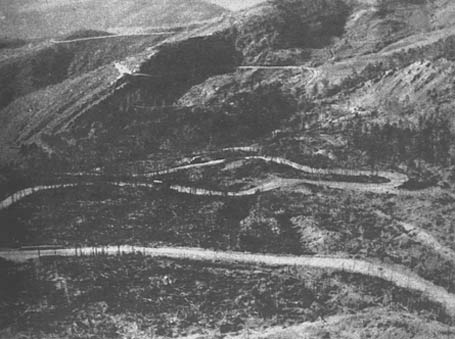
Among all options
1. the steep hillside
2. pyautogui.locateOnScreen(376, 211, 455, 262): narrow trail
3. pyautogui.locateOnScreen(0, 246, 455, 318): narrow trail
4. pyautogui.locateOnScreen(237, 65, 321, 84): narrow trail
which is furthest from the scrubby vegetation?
pyautogui.locateOnScreen(237, 65, 321, 84): narrow trail

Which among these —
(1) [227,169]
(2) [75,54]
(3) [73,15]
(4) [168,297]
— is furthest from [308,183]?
(2) [75,54]

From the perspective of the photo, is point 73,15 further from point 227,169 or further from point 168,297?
point 168,297

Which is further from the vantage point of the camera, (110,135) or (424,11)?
(424,11)

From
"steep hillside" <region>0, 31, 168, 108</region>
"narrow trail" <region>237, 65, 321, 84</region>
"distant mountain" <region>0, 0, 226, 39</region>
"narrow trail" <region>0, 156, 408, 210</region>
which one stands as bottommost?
"narrow trail" <region>0, 156, 408, 210</region>

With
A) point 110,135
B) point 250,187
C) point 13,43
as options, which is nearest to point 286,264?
point 250,187

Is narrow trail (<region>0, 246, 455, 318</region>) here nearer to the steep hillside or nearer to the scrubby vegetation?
the scrubby vegetation

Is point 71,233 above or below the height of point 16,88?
A: below

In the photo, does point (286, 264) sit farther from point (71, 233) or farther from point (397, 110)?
point (397, 110)
